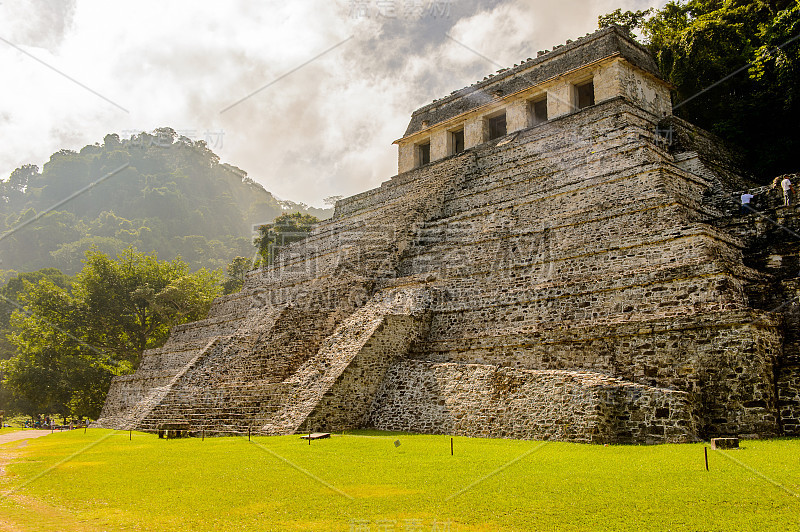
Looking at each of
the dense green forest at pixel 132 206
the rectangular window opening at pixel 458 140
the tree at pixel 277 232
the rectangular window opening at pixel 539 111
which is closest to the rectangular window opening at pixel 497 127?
the rectangular window opening at pixel 458 140

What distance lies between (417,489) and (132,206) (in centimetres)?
8608

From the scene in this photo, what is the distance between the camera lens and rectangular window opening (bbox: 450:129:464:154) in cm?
2567

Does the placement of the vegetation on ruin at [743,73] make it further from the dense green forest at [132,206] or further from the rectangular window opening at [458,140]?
the dense green forest at [132,206]

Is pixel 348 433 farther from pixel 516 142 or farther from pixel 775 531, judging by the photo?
pixel 516 142

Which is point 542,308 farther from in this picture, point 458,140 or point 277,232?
point 277,232

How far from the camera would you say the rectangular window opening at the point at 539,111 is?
22636mm

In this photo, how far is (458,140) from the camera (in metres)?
26.1

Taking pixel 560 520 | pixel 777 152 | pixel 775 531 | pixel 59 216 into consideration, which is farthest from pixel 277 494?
pixel 59 216

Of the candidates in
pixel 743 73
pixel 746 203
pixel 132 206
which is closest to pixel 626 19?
pixel 743 73

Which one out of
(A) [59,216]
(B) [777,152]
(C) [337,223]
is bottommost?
(C) [337,223]

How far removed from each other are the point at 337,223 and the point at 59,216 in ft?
231

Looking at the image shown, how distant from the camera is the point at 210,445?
10477 millimetres

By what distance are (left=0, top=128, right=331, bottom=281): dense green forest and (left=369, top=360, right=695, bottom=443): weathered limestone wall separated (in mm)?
63301

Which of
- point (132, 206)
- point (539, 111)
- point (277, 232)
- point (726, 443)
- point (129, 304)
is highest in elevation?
point (132, 206)
